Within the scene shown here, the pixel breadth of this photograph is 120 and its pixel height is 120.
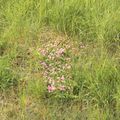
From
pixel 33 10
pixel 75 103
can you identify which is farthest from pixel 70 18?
pixel 75 103

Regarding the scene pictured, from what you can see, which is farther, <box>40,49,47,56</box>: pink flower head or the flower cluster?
<box>40,49,47,56</box>: pink flower head

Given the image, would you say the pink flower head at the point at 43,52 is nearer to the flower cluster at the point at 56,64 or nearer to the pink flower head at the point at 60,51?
the flower cluster at the point at 56,64

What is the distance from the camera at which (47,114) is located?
10.1 ft

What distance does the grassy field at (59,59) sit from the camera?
3.13m

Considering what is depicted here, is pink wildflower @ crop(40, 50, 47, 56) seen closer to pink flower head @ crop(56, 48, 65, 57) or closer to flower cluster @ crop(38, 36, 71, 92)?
flower cluster @ crop(38, 36, 71, 92)

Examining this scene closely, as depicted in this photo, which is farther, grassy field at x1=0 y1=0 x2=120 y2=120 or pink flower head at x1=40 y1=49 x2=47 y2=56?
pink flower head at x1=40 y1=49 x2=47 y2=56

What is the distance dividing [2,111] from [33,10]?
1334 mm

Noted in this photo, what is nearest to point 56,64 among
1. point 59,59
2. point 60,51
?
point 59,59

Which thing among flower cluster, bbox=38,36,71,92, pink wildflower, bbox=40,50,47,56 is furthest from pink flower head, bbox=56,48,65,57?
pink wildflower, bbox=40,50,47,56

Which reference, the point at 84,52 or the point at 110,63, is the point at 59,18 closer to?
the point at 84,52

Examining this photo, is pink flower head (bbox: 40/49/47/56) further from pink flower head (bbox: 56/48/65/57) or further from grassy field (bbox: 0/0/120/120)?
pink flower head (bbox: 56/48/65/57)

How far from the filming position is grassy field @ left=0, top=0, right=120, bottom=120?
10.3ft

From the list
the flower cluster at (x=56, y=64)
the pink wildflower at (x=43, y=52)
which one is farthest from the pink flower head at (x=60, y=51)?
the pink wildflower at (x=43, y=52)

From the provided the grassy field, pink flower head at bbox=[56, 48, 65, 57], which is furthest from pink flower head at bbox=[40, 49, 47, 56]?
pink flower head at bbox=[56, 48, 65, 57]
